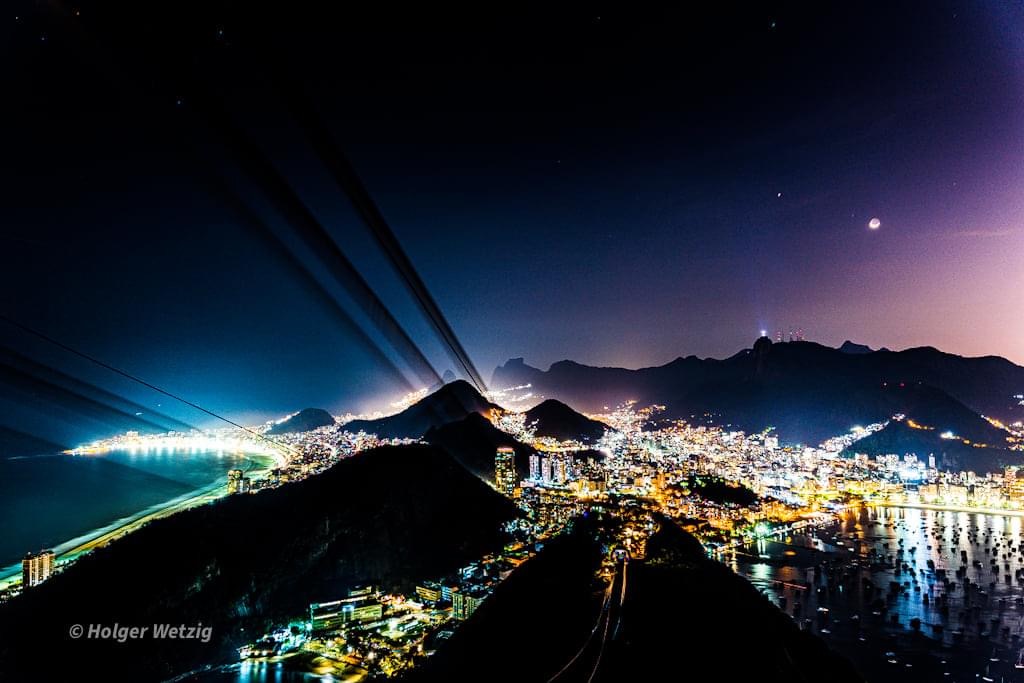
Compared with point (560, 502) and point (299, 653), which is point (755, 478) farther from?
point (299, 653)

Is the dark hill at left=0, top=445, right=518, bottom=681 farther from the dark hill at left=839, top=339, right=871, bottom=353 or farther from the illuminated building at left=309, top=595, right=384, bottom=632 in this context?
the dark hill at left=839, top=339, right=871, bottom=353

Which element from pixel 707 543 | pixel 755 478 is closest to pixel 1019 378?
pixel 755 478

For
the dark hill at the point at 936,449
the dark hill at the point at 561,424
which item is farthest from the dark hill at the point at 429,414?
the dark hill at the point at 936,449

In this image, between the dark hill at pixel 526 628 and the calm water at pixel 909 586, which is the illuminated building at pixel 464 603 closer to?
the dark hill at pixel 526 628

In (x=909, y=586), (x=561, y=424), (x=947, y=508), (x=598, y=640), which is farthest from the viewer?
(x=561, y=424)

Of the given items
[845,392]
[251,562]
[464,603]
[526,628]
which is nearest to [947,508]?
[845,392]

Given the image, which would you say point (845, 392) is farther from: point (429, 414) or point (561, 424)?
point (429, 414)
